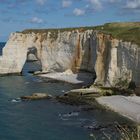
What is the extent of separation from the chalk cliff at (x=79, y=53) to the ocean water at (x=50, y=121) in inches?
494

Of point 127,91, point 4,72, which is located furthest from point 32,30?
point 127,91

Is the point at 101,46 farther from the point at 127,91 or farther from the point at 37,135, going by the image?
the point at 37,135

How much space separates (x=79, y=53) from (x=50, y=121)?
125 feet

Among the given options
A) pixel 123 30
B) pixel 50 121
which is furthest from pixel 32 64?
pixel 50 121

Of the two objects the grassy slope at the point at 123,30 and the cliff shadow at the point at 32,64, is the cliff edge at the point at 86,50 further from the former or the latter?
the cliff shadow at the point at 32,64

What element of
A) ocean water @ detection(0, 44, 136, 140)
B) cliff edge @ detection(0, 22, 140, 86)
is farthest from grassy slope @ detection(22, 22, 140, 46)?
ocean water @ detection(0, 44, 136, 140)

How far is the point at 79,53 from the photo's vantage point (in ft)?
239

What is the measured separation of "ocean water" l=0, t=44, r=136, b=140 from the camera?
99.7 feet

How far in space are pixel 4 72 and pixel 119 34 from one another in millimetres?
30268

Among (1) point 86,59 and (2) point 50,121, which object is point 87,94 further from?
(1) point 86,59

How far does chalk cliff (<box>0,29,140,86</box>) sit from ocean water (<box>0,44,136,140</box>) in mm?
12545

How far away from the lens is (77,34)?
7388 centimetres

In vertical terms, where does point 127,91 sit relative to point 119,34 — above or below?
below

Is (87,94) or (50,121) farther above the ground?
(87,94)
